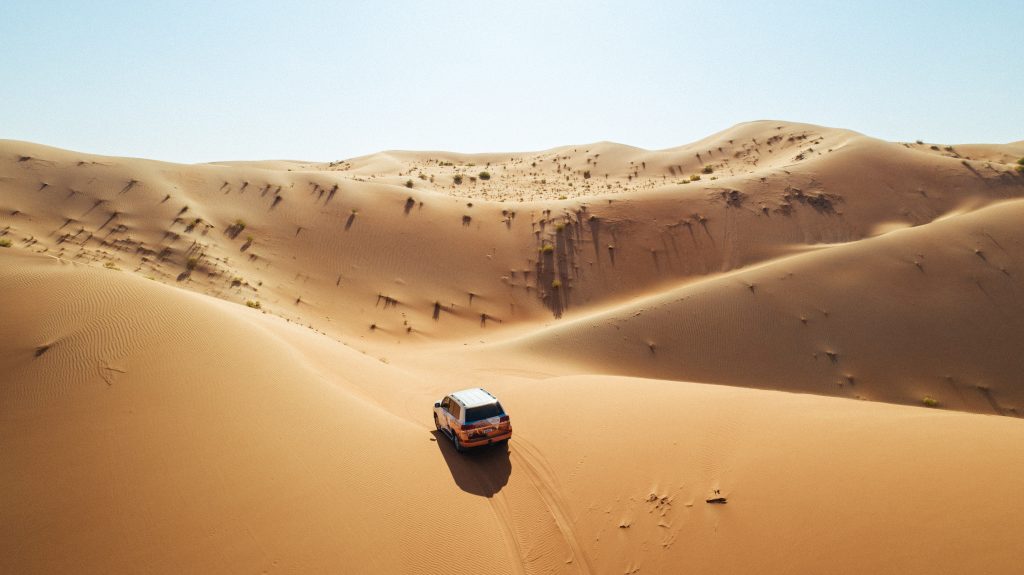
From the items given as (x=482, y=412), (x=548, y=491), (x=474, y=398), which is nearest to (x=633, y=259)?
(x=474, y=398)

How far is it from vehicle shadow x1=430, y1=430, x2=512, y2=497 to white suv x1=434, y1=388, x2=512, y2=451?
188 millimetres

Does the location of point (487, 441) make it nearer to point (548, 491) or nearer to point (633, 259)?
point (548, 491)

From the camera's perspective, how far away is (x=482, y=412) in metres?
9.05

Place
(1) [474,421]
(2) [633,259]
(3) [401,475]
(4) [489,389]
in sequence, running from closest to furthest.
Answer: (3) [401,475]
(1) [474,421]
(4) [489,389]
(2) [633,259]

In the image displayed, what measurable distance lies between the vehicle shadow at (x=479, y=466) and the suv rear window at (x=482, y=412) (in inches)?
22.6

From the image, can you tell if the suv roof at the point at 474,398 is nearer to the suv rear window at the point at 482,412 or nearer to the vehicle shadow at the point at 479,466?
the suv rear window at the point at 482,412

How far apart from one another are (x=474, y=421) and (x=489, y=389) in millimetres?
4673

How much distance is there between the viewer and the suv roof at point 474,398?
917 centimetres

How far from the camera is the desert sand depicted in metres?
5.44

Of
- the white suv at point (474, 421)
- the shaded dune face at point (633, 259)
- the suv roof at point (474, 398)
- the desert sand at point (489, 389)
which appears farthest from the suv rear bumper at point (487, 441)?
the shaded dune face at point (633, 259)

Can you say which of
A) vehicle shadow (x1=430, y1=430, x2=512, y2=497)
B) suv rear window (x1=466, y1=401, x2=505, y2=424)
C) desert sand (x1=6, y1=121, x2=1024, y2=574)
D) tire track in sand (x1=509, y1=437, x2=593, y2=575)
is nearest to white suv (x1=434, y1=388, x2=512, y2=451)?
suv rear window (x1=466, y1=401, x2=505, y2=424)

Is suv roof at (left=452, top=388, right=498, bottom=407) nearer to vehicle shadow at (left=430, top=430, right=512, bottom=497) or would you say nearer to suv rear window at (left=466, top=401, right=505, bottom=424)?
suv rear window at (left=466, top=401, right=505, bottom=424)

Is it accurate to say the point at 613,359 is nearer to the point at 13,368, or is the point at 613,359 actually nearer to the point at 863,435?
the point at 863,435

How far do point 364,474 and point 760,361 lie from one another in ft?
54.1
